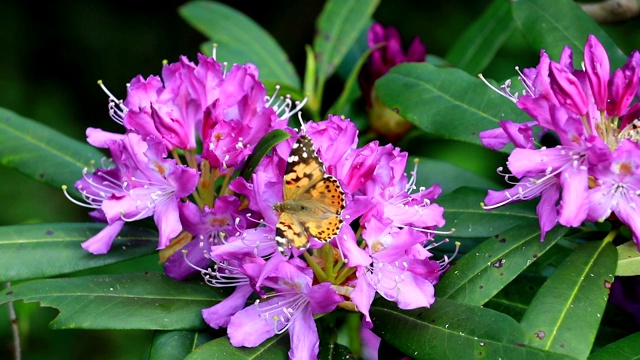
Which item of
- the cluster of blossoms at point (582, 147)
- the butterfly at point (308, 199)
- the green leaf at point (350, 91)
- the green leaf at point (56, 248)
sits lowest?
the green leaf at point (56, 248)

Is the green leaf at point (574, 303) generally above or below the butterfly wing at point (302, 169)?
below

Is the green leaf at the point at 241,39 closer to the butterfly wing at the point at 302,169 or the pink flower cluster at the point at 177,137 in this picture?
the pink flower cluster at the point at 177,137

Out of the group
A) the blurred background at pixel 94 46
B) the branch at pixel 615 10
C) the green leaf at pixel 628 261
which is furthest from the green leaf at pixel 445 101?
the blurred background at pixel 94 46

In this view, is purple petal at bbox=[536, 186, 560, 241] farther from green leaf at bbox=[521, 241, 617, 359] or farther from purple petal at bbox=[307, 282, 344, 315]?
purple petal at bbox=[307, 282, 344, 315]

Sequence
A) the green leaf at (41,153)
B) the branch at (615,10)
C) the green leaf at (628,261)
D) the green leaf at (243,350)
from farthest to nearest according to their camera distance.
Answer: the branch at (615,10), the green leaf at (41,153), the green leaf at (628,261), the green leaf at (243,350)

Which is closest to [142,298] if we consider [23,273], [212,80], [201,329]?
[201,329]

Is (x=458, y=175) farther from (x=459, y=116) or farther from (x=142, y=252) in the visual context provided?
(x=142, y=252)

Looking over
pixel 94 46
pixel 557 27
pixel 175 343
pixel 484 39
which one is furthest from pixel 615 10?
pixel 94 46
